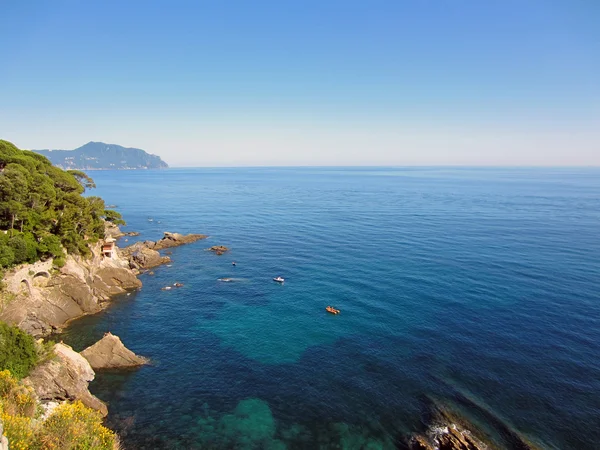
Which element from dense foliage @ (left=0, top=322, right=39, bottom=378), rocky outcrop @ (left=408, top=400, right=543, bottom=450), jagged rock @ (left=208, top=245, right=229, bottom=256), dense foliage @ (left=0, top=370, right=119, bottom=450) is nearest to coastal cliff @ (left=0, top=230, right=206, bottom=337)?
dense foliage @ (left=0, top=322, right=39, bottom=378)

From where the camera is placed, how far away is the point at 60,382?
40219 millimetres

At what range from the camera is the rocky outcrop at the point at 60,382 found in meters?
39.0

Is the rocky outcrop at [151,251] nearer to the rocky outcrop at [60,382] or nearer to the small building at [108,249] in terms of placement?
the small building at [108,249]

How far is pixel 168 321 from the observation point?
62.6 metres

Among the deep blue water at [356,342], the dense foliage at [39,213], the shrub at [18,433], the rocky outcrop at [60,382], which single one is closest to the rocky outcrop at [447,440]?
the deep blue water at [356,342]

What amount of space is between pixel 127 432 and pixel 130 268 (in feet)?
188

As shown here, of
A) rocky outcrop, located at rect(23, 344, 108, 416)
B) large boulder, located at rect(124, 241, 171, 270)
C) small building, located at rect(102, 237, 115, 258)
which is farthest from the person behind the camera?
large boulder, located at rect(124, 241, 171, 270)

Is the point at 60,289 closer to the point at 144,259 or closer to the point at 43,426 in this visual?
the point at 144,259

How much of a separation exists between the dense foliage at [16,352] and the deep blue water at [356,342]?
9677mm

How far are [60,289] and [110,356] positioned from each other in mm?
23832

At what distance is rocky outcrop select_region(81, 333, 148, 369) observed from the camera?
161 feet

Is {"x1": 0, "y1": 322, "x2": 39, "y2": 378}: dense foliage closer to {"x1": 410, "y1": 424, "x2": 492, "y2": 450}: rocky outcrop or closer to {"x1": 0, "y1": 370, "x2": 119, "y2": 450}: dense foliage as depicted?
{"x1": 0, "y1": 370, "x2": 119, "y2": 450}: dense foliage

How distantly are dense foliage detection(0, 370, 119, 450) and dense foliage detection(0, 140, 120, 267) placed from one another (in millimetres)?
35004

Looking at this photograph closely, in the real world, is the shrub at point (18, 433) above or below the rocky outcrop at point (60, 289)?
above
